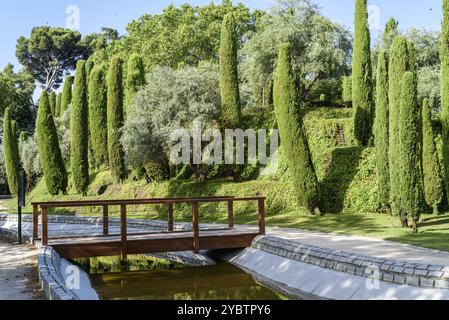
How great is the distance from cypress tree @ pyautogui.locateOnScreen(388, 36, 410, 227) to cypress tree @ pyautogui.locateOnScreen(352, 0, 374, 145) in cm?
644

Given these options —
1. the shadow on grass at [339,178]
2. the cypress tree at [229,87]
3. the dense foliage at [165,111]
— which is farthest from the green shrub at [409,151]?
the dense foliage at [165,111]

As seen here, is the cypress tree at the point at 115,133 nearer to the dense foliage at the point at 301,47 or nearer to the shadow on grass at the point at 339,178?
the dense foliage at the point at 301,47

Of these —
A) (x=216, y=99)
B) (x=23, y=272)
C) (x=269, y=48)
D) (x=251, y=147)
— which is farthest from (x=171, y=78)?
(x=23, y=272)

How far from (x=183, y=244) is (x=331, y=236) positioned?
14.4 ft

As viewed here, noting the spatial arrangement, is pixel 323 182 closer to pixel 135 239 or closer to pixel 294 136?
pixel 294 136

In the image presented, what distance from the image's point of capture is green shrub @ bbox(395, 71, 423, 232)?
16125mm

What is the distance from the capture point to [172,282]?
1272 cm

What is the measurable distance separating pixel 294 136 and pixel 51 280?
1416 cm

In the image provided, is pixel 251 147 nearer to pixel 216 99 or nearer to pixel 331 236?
pixel 216 99

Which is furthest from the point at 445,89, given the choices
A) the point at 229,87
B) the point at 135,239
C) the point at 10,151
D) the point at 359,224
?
the point at 10,151

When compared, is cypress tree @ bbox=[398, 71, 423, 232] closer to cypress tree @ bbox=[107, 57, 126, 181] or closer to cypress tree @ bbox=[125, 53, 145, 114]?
cypress tree @ bbox=[125, 53, 145, 114]

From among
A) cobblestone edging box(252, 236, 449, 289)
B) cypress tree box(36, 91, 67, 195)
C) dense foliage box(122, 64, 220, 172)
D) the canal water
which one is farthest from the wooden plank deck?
cypress tree box(36, 91, 67, 195)

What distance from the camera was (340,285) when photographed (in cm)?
1023

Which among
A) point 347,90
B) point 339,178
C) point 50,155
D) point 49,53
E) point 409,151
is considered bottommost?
point 339,178
